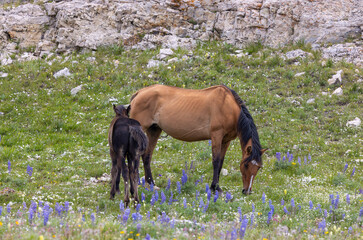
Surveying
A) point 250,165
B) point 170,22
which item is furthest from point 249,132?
point 170,22

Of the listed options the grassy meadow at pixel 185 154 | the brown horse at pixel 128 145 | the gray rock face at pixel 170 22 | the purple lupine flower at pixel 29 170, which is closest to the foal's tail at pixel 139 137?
the brown horse at pixel 128 145

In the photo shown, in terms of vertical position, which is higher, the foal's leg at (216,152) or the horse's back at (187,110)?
the horse's back at (187,110)

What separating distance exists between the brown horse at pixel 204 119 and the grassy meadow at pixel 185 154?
2.40 ft

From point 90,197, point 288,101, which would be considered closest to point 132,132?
point 90,197

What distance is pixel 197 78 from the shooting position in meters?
18.2

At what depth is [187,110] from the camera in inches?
419

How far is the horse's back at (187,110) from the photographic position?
33.6 feet

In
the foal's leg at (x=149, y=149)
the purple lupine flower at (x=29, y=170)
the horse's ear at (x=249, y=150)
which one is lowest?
the purple lupine flower at (x=29, y=170)

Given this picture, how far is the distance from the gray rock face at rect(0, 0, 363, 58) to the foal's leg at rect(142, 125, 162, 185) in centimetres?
1023

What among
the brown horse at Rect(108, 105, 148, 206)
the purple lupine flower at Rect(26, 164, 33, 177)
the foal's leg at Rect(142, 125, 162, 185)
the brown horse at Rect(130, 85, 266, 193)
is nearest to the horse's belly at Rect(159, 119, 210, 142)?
the brown horse at Rect(130, 85, 266, 193)

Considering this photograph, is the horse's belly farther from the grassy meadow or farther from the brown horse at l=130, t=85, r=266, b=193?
the grassy meadow

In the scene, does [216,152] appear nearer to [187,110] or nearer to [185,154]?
[187,110]

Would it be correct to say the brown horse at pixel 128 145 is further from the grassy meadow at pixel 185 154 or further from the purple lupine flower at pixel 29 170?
the purple lupine flower at pixel 29 170

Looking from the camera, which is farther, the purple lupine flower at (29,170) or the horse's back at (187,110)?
the purple lupine flower at (29,170)
